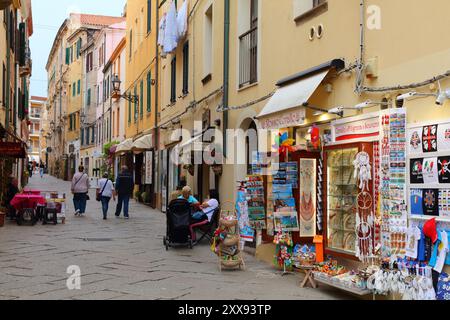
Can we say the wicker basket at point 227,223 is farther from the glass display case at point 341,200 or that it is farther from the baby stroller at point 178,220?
the baby stroller at point 178,220

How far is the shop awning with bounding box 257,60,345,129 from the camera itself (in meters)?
7.75

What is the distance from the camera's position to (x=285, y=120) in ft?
27.2

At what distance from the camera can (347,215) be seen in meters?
7.41

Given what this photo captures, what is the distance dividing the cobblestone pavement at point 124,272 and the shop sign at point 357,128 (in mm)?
1966

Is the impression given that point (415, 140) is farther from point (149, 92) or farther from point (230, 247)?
point (149, 92)

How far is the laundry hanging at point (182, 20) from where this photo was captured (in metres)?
16.1

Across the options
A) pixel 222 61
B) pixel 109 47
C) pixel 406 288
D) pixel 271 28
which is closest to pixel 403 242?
pixel 406 288

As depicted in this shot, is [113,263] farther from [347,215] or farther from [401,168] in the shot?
[401,168]

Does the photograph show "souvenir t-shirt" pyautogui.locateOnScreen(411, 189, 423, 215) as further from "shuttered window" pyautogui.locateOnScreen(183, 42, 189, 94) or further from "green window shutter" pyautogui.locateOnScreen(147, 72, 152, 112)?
"green window shutter" pyautogui.locateOnScreen(147, 72, 152, 112)

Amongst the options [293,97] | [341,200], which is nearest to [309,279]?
[341,200]

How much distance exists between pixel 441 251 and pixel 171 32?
12.9 m

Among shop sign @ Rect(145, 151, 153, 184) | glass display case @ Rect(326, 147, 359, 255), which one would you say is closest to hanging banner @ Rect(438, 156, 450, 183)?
glass display case @ Rect(326, 147, 359, 255)

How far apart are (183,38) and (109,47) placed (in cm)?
2136

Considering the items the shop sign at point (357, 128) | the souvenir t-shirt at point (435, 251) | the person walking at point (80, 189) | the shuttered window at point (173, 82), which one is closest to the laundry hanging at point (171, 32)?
the shuttered window at point (173, 82)
